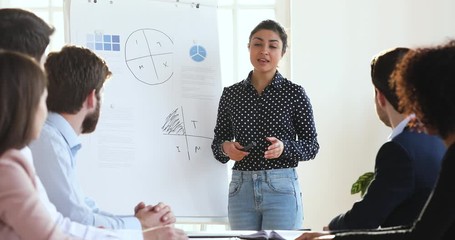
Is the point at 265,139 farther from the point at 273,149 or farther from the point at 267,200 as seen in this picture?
the point at 267,200

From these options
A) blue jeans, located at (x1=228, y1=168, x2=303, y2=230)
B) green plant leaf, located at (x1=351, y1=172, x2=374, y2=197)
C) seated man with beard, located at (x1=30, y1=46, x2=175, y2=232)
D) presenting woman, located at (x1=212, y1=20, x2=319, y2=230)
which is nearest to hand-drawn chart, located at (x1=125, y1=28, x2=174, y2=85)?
presenting woman, located at (x1=212, y1=20, x2=319, y2=230)

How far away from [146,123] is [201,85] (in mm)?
365

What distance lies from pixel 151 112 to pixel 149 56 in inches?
12.0

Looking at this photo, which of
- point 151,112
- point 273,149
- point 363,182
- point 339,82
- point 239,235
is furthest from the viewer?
point 339,82

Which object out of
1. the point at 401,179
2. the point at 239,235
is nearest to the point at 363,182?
the point at 239,235

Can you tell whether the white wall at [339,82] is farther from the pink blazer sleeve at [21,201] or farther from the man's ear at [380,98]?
the pink blazer sleeve at [21,201]

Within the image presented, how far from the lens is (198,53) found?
383 centimetres

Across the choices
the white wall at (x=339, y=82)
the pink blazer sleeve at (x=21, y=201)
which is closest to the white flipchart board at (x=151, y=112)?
the white wall at (x=339, y=82)

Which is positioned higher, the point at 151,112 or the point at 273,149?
the point at 151,112

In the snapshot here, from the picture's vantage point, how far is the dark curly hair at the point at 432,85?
1.55 metres

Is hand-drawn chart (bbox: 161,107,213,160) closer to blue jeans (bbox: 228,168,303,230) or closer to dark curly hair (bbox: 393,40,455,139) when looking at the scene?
blue jeans (bbox: 228,168,303,230)

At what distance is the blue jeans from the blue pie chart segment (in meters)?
0.76

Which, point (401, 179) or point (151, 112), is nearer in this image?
point (401, 179)

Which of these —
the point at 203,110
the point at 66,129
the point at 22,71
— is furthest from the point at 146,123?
the point at 22,71
